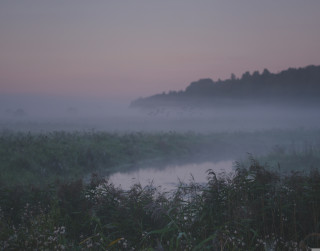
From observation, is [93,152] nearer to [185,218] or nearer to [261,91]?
[185,218]

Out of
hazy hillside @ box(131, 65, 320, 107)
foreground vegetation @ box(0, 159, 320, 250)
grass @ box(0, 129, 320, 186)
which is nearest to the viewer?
foreground vegetation @ box(0, 159, 320, 250)

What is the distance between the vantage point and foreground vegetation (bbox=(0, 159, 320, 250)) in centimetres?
450

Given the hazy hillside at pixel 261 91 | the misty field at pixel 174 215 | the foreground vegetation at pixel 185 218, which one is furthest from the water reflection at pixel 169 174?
the hazy hillside at pixel 261 91

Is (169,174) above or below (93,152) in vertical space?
below

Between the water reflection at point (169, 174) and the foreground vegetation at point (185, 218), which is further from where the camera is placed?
the water reflection at point (169, 174)

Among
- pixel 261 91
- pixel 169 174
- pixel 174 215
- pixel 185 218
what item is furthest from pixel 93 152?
pixel 261 91

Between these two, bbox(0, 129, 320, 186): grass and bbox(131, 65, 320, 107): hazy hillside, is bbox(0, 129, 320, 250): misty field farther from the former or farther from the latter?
bbox(131, 65, 320, 107): hazy hillside

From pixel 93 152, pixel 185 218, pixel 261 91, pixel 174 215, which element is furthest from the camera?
pixel 261 91

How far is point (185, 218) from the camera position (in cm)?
544

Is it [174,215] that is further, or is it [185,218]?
[185,218]

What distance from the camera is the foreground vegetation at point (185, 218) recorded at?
14.8 ft

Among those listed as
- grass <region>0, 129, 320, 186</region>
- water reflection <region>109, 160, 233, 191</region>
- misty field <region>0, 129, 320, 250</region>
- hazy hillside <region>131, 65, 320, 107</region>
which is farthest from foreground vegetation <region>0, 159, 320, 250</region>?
hazy hillside <region>131, 65, 320, 107</region>

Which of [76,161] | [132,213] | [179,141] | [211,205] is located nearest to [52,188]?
[132,213]

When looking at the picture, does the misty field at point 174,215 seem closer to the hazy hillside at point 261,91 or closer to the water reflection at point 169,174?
the water reflection at point 169,174
